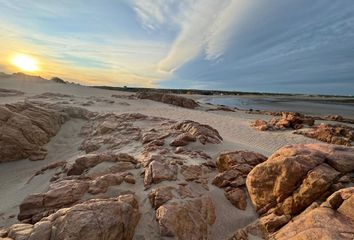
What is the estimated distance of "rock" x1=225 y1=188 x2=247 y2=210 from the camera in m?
6.28

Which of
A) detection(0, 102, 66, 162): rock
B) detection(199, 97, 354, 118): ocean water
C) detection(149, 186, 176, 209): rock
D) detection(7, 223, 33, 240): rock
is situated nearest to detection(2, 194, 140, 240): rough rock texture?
detection(7, 223, 33, 240): rock

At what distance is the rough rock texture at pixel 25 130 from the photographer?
10.1 metres

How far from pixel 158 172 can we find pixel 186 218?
167 centimetres

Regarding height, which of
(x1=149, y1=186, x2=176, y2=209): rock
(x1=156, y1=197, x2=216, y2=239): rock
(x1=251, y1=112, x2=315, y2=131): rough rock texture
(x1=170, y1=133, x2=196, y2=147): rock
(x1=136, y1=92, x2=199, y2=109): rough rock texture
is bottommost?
(x1=136, y1=92, x2=199, y2=109): rough rock texture

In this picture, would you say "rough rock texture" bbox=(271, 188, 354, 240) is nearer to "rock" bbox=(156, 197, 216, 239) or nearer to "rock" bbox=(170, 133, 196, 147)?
"rock" bbox=(156, 197, 216, 239)

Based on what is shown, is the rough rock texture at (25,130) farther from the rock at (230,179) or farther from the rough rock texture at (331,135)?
the rough rock texture at (331,135)

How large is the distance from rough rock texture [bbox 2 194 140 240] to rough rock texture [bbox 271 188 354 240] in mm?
2767

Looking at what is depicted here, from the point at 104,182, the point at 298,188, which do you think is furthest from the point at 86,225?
the point at 298,188

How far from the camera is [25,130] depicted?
10.9 metres

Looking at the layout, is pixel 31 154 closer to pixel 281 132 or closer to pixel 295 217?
pixel 295 217

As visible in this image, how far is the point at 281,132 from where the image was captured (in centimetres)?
1545

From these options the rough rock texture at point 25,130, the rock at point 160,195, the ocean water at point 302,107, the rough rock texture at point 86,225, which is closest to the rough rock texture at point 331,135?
the rock at point 160,195

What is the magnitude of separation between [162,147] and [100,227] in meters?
4.65

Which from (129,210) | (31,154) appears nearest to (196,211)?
(129,210)
